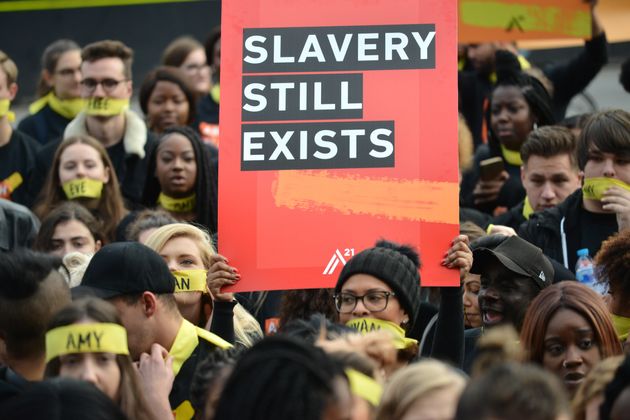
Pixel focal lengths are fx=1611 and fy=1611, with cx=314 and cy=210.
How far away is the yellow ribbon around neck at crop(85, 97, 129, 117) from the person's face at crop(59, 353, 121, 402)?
17.1 feet

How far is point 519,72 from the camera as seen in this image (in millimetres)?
10039

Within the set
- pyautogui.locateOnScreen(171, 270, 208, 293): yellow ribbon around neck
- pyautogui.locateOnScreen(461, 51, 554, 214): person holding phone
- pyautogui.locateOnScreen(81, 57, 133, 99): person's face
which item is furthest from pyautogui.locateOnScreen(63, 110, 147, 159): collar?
pyautogui.locateOnScreen(171, 270, 208, 293): yellow ribbon around neck

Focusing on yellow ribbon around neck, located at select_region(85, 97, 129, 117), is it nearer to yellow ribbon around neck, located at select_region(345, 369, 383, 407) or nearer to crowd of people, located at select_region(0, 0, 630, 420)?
crowd of people, located at select_region(0, 0, 630, 420)

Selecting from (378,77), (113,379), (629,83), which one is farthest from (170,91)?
(113,379)

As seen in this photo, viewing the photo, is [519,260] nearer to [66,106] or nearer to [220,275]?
[220,275]

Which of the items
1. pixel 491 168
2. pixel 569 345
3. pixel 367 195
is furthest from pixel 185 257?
pixel 491 168

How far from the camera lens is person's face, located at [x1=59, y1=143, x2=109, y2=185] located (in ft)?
31.3

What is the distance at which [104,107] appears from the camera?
34.3 ft

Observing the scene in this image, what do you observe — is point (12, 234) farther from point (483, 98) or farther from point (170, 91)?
point (483, 98)

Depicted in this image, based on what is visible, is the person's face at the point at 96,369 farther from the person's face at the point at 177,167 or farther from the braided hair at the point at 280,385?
the person's face at the point at 177,167

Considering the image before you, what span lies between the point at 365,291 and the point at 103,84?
465 cm

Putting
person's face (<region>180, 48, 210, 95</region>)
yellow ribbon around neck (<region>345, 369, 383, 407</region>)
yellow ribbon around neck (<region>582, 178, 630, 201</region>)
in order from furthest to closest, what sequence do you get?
person's face (<region>180, 48, 210, 95</region>)
yellow ribbon around neck (<region>582, 178, 630, 201</region>)
yellow ribbon around neck (<region>345, 369, 383, 407</region>)

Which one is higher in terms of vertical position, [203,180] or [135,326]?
[203,180]

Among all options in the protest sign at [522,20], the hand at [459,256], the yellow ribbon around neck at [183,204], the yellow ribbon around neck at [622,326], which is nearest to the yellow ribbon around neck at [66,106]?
the yellow ribbon around neck at [183,204]
